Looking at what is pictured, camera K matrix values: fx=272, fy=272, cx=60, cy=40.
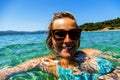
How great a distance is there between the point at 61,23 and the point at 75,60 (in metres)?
0.71

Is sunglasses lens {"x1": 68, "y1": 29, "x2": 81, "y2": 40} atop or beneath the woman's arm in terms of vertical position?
atop

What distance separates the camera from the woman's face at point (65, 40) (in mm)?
3814

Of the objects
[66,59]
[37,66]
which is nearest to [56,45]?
[66,59]

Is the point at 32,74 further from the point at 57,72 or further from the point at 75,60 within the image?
the point at 75,60

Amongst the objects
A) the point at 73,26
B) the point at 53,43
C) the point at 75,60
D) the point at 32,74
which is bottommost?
the point at 32,74

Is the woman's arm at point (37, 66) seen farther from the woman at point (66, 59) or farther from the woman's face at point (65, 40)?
the woman's face at point (65, 40)

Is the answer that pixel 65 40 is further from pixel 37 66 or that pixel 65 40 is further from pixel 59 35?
pixel 37 66

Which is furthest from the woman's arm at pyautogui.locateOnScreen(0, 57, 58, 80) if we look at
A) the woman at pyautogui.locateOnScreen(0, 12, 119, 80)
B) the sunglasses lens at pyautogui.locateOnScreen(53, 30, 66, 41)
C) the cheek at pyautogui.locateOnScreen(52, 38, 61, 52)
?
the sunglasses lens at pyautogui.locateOnScreen(53, 30, 66, 41)

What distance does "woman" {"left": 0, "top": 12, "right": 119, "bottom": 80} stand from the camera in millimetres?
3859

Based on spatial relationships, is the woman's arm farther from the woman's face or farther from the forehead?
the forehead

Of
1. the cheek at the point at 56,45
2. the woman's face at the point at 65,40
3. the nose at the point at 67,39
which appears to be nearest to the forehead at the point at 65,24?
the woman's face at the point at 65,40

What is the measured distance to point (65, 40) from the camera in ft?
12.6

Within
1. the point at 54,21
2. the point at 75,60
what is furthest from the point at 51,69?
the point at 54,21

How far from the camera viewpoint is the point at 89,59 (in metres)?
4.55
